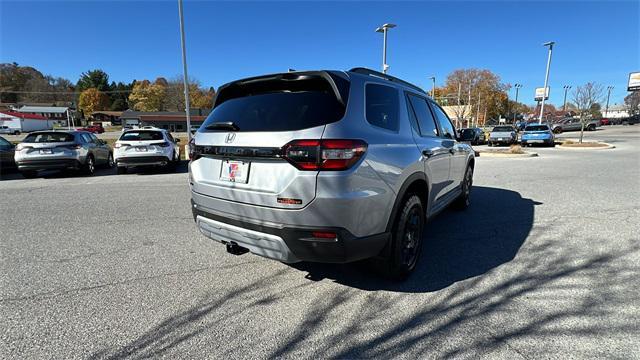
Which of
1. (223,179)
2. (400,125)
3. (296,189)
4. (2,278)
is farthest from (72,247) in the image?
(400,125)

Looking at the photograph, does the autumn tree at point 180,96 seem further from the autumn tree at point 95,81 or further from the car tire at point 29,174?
the car tire at point 29,174

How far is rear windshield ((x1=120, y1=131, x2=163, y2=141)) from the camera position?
10.8 m

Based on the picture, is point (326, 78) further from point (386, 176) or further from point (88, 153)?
point (88, 153)

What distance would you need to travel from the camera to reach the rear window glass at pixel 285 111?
2635 mm

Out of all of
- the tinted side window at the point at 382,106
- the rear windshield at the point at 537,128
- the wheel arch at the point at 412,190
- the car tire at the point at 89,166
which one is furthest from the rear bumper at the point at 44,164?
the rear windshield at the point at 537,128

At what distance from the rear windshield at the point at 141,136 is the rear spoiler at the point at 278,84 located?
8.58 meters

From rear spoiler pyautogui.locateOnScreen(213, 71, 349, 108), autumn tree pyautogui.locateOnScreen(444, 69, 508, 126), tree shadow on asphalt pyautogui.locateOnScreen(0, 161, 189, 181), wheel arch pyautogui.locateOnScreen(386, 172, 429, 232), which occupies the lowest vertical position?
tree shadow on asphalt pyautogui.locateOnScreen(0, 161, 189, 181)

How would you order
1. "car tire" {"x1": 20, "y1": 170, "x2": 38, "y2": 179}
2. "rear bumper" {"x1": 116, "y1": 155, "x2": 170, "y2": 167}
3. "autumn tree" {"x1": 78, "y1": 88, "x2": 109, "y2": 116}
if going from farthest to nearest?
"autumn tree" {"x1": 78, "y1": 88, "x2": 109, "y2": 116}, "rear bumper" {"x1": 116, "y1": 155, "x2": 170, "y2": 167}, "car tire" {"x1": 20, "y1": 170, "x2": 38, "y2": 179}

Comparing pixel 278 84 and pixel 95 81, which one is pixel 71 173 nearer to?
pixel 278 84

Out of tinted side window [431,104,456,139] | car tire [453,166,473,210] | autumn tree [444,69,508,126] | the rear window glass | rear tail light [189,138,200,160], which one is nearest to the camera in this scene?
the rear window glass

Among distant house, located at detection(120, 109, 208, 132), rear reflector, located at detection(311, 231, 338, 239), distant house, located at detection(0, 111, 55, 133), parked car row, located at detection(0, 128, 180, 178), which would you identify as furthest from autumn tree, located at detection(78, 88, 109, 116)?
rear reflector, located at detection(311, 231, 338, 239)

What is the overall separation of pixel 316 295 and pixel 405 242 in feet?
3.23

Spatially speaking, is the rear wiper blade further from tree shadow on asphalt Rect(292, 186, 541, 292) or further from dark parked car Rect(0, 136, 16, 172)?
dark parked car Rect(0, 136, 16, 172)

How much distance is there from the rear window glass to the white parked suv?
8.62 meters
